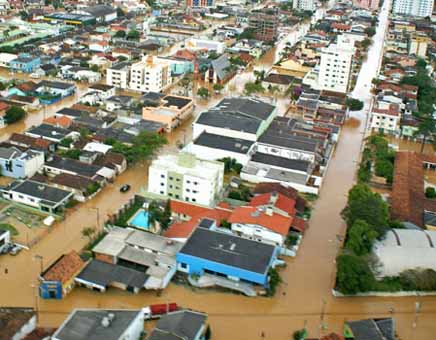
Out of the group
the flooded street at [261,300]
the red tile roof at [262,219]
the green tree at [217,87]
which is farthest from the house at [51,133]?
the green tree at [217,87]

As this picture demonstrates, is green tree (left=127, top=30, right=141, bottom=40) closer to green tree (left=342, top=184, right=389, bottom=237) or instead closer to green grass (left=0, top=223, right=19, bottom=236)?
green grass (left=0, top=223, right=19, bottom=236)

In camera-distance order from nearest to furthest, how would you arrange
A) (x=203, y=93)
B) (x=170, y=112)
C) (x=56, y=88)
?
(x=170, y=112), (x=56, y=88), (x=203, y=93)

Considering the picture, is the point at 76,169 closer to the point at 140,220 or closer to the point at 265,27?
the point at 140,220

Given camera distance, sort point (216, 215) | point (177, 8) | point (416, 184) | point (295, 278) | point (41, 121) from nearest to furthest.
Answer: point (295, 278) < point (216, 215) < point (416, 184) < point (41, 121) < point (177, 8)

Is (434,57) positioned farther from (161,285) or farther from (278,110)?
(161,285)

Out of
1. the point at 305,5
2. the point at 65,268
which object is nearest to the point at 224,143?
the point at 65,268

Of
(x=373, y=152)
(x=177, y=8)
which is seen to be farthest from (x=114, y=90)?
(x=177, y=8)

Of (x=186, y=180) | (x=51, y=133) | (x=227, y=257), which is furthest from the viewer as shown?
(x=51, y=133)
